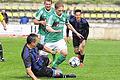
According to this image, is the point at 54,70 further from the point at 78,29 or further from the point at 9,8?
the point at 9,8

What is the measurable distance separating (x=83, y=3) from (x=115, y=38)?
751 inches

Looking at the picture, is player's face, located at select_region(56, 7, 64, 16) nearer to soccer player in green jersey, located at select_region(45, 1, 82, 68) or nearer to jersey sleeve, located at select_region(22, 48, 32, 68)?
soccer player in green jersey, located at select_region(45, 1, 82, 68)

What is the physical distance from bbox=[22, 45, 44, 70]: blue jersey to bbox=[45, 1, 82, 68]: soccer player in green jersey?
4.85 feet

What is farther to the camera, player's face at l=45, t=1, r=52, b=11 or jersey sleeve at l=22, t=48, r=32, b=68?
player's face at l=45, t=1, r=52, b=11

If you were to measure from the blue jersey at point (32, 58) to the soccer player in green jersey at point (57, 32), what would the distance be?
1479mm

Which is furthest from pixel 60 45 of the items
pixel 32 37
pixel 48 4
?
pixel 32 37

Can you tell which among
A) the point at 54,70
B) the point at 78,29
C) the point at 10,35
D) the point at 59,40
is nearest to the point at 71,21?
the point at 78,29

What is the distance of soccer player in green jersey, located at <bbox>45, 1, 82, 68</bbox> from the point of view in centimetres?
1383

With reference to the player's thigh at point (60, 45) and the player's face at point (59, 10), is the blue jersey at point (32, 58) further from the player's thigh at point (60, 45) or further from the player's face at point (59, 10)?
the player's thigh at point (60, 45)

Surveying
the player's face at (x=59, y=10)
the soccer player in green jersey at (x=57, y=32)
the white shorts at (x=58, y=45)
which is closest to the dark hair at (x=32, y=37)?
the soccer player in green jersey at (x=57, y=32)

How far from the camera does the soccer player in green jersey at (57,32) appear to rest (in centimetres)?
1383

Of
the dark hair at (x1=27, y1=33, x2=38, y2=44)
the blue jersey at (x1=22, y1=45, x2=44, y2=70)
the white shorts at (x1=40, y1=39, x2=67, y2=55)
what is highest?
the dark hair at (x1=27, y1=33, x2=38, y2=44)

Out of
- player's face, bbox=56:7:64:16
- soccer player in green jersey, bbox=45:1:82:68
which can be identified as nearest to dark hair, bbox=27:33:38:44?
soccer player in green jersey, bbox=45:1:82:68

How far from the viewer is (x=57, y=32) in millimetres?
14141
